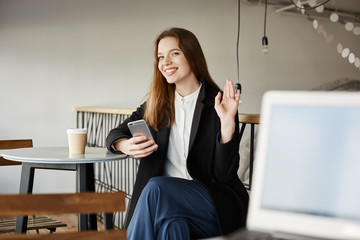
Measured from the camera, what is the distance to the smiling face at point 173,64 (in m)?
2.39

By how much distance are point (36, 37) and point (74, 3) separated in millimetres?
565

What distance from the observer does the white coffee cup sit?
2.40 meters

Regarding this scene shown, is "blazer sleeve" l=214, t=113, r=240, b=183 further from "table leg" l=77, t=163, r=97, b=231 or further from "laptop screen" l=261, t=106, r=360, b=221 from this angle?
"laptop screen" l=261, t=106, r=360, b=221

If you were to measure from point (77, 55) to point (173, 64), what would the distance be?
3.15 metres

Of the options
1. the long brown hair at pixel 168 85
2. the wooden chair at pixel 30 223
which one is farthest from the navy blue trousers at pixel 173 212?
the wooden chair at pixel 30 223

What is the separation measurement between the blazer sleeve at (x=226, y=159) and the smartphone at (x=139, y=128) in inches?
12.5

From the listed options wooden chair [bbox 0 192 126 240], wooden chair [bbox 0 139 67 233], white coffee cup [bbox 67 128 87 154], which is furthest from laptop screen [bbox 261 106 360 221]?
wooden chair [bbox 0 139 67 233]

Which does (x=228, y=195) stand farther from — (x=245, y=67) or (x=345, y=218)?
(x=245, y=67)

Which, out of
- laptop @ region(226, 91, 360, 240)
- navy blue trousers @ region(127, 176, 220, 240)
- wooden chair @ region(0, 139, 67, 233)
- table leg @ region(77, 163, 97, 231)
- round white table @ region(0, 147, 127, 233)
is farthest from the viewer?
wooden chair @ region(0, 139, 67, 233)

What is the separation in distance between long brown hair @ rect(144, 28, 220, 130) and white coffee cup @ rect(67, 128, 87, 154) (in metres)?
0.32

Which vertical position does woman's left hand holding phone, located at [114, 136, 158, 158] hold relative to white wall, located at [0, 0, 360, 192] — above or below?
below

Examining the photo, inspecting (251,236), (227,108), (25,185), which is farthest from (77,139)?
(251,236)

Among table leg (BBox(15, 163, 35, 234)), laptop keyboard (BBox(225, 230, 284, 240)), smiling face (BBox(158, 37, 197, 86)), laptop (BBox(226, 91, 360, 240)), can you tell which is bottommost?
Result: table leg (BBox(15, 163, 35, 234))

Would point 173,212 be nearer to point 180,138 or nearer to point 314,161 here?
point 180,138
